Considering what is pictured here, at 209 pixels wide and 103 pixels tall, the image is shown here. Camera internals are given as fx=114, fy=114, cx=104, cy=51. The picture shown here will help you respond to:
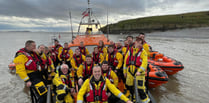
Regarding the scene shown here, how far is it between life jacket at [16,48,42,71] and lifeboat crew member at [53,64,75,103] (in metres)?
0.44

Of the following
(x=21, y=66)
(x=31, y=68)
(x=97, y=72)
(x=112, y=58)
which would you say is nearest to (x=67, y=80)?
(x=31, y=68)

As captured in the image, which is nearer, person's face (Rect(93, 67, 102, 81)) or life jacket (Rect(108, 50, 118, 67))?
person's face (Rect(93, 67, 102, 81))

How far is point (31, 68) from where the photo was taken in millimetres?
2184

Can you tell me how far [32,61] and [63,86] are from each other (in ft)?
2.48

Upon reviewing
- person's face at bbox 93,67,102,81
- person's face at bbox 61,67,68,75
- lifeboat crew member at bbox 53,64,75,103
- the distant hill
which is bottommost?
lifeboat crew member at bbox 53,64,75,103

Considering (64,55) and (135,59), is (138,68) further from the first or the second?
(64,55)

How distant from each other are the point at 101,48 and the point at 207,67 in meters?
6.12

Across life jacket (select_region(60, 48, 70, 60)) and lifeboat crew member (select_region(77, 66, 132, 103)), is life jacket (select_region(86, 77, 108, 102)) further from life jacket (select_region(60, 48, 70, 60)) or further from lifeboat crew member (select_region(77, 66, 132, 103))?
life jacket (select_region(60, 48, 70, 60))

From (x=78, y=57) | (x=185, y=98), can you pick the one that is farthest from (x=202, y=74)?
(x=78, y=57)

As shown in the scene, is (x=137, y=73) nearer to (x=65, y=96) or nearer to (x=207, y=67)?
(x=65, y=96)

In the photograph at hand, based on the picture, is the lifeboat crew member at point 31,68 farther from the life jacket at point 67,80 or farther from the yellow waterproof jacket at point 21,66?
the life jacket at point 67,80

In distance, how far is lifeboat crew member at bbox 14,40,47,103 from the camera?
2047 millimetres

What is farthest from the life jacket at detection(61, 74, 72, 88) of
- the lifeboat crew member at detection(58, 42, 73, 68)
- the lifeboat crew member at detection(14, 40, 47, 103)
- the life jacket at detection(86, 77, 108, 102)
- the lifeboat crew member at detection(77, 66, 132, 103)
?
the lifeboat crew member at detection(58, 42, 73, 68)

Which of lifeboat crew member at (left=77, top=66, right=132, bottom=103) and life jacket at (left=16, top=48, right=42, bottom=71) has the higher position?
life jacket at (left=16, top=48, right=42, bottom=71)
